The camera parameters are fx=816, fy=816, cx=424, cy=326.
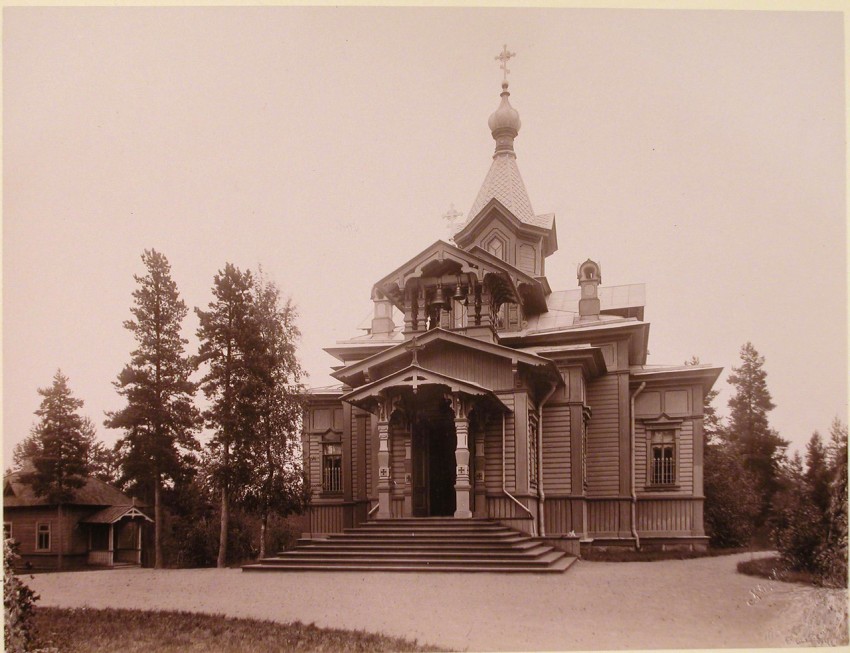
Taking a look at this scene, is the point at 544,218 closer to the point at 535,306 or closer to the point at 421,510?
the point at 535,306

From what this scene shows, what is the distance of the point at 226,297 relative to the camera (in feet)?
73.2

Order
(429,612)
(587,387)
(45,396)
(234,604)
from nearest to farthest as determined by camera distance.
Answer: (429,612) → (234,604) → (45,396) → (587,387)

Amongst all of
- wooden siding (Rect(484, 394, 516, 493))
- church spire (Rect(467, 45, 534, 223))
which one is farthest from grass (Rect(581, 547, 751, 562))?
church spire (Rect(467, 45, 534, 223))

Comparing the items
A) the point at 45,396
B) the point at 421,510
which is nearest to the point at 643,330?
the point at 421,510

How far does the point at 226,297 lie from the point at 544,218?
11.8m

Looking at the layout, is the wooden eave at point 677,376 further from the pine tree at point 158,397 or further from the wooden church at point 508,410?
the pine tree at point 158,397

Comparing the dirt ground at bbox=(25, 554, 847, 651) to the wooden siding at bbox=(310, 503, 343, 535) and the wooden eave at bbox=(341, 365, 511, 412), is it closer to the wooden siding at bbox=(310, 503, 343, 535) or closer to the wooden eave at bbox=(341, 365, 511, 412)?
the wooden eave at bbox=(341, 365, 511, 412)

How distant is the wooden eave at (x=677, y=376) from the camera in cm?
2378

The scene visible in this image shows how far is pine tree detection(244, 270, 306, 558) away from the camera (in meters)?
22.8

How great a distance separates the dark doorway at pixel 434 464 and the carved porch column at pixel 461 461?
1907 millimetres

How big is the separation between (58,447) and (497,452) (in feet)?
32.6

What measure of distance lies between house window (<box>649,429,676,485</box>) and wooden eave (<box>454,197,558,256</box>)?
7.62m

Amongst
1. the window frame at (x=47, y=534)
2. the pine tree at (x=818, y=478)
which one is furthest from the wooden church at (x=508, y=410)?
the pine tree at (x=818, y=478)

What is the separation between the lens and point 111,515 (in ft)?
77.1
